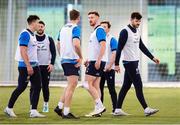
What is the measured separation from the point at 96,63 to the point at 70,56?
1.52 ft

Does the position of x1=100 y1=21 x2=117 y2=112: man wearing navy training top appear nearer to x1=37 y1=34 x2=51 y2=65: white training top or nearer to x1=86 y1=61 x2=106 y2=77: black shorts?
x1=86 y1=61 x2=106 y2=77: black shorts

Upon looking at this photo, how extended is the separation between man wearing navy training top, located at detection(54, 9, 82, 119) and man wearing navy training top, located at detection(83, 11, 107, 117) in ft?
1.13

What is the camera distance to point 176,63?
2342 centimetres

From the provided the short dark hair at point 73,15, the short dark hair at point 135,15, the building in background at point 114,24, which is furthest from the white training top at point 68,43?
the building in background at point 114,24

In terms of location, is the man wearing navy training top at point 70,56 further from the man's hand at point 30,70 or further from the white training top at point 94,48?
the man's hand at point 30,70

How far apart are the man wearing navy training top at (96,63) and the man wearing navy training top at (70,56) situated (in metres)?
→ 0.34

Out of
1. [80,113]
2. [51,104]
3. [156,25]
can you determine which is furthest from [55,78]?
[80,113]

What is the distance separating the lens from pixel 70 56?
10.3m

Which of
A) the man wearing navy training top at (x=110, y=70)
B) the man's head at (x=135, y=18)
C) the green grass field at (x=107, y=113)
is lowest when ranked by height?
the green grass field at (x=107, y=113)

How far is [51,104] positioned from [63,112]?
354 cm

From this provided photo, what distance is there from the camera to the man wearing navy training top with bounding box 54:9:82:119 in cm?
1023

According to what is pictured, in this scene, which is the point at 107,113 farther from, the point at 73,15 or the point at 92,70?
the point at 73,15

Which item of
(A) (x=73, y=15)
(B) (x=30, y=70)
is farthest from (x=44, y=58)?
(A) (x=73, y=15)

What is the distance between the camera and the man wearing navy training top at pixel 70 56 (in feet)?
33.6
